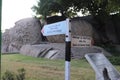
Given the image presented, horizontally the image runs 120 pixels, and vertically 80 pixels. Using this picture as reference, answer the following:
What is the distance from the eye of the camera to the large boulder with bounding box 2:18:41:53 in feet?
71.3

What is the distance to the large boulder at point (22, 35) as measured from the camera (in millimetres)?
21734

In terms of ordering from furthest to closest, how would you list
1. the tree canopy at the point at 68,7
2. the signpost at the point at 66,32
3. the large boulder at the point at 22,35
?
the large boulder at the point at 22,35, the tree canopy at the point at 68,7, the signpost at the point at 66,32

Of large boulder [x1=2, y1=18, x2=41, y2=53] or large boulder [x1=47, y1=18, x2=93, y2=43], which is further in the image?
large boulder [x1=2, y1=18, x2=41, y2=53]

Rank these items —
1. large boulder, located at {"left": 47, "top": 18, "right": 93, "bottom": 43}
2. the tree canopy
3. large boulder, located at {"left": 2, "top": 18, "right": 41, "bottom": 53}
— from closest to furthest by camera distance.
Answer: large boulder, located at {"left": 47, "top": 18, "right": 93, "bottom": 43} → the tree canopy → large boulder, located at {"left": 2, "top": 18, "right": 41, "bottom": 53}

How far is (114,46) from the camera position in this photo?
22.4 m

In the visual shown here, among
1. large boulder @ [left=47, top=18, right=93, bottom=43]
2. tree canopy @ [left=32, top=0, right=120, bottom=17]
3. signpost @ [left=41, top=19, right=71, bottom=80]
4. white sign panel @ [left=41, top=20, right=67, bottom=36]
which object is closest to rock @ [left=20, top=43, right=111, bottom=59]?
large boulder @ [left=47, top=18, right=93, bottom=43]

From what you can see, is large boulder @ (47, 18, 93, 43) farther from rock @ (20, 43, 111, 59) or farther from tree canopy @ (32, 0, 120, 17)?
rock @ (20, 43, 111, 59)

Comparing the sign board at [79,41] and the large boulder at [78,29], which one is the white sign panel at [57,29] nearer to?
the sign board at [79,41]

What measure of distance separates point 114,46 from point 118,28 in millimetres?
2570

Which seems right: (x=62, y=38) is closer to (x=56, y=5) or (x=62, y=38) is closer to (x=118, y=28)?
(x=56, y=5)

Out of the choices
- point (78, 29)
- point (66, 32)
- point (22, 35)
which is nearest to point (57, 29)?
point (66, 32)

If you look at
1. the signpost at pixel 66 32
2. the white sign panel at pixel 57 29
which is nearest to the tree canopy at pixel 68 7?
the white sign panel at pixel 57 29

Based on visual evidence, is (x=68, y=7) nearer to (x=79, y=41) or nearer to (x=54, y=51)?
(x=54, y=51)

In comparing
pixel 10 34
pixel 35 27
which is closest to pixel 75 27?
pixel 35 27
